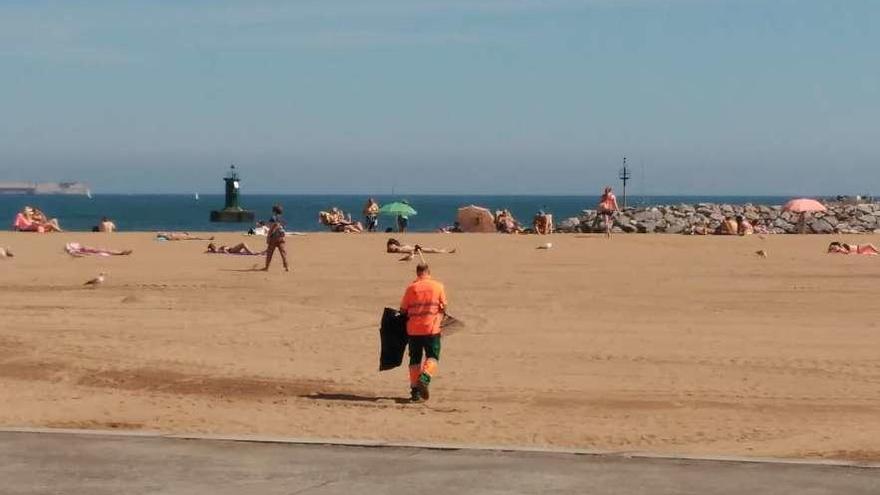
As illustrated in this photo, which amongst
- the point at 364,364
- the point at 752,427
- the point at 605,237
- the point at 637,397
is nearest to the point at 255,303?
the point at 364,364

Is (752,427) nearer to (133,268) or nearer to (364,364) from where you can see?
(364,364)

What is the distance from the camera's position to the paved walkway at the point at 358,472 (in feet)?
32.1

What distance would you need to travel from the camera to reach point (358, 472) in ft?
34.2

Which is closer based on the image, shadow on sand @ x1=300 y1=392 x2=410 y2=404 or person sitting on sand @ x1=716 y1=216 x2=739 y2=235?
shadow on sand @ x1=300 y1=392 x2=410 y2=404

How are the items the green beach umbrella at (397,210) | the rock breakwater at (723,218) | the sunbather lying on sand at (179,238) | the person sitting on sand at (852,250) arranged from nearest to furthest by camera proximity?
the person sitting on sand at (852,250) → the sunbather lying on sand at (179,238) → the green beach umbrella at (397,210) → the rock breakwater at (723,218)

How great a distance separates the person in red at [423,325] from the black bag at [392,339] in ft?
0.65

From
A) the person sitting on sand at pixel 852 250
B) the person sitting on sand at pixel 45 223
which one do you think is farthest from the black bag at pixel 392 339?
the person sitting on sand at pixel 45 223

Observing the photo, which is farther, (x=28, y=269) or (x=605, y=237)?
(x=605, y=237)

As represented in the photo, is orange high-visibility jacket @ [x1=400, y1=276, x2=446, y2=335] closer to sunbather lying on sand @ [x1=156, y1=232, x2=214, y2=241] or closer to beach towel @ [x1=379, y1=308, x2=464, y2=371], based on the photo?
beach towel @ [x1=379, y1=308, x2=464, y2=371]

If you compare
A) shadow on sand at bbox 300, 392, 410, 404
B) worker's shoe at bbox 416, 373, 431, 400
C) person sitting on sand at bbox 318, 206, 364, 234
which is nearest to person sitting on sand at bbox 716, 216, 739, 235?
person sitting on sand at bbox 318, 206, 364, 234

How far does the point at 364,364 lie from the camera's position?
17.5 metres

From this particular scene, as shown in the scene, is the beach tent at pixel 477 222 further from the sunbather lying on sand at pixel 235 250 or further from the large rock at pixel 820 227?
the large rock at pixel 820 227

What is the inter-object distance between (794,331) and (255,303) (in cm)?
863

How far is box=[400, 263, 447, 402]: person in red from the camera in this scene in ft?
47.7
